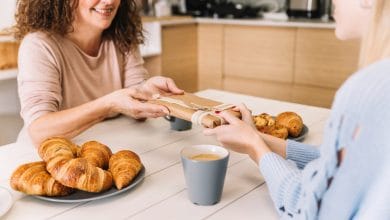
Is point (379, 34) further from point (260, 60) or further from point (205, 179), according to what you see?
point (260, 60)

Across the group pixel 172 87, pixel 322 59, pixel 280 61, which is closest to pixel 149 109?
pixel 172 87

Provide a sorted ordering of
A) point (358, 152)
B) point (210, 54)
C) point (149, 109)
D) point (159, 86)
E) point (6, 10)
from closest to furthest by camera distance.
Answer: point (358, 152) < point (149, 109) < point (159, 86) < point (6, 10) < point (210, 54)

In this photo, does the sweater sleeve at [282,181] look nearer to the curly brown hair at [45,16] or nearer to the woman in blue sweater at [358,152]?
the woman in blue sweater at [358,152]

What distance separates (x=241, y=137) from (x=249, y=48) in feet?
8.00

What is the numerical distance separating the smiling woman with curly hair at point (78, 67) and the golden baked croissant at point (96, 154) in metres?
0.20

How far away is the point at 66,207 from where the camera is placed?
2.84 ft

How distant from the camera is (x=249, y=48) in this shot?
10.8ft

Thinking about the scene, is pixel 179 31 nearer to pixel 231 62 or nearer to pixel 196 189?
pixel 231 62

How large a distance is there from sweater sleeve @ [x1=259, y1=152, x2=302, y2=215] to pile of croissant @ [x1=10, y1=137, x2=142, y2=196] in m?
0.27

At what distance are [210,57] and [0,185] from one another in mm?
2719

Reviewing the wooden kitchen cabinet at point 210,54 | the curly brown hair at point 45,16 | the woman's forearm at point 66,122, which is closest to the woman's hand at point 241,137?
the woman's forearm at point 66,122

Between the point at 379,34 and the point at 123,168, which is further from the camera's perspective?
the point at 123,168

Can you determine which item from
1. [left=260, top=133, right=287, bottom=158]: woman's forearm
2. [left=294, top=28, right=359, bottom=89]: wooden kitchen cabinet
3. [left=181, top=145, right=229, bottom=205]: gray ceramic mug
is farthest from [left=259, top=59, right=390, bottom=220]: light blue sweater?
[left=294, top=28, right=359, bottom=89]: wooden kitchen cabinet

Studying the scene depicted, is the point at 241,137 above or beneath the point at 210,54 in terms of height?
above
